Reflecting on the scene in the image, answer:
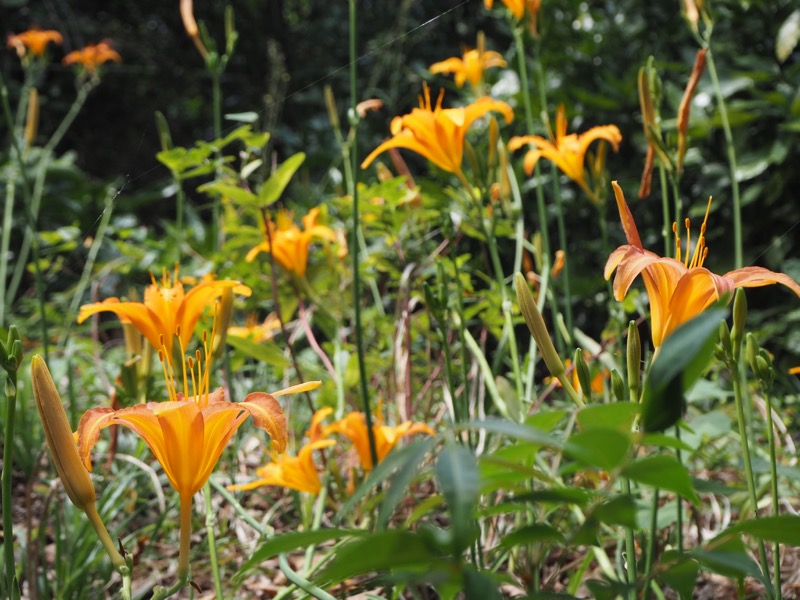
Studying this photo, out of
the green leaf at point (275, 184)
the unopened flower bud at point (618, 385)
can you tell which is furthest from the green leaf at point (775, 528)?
the green leaf at point (275, 184)

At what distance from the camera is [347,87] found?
460cm

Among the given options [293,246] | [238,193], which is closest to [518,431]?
[238,193]

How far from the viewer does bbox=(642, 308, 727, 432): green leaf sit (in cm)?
29

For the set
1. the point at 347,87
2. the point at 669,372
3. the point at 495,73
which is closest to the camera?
the point at 669,372

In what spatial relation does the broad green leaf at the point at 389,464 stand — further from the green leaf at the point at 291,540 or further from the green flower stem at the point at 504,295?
the green flower stem at the point at 504,295

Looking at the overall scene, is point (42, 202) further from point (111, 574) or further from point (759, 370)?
point (759, 370)

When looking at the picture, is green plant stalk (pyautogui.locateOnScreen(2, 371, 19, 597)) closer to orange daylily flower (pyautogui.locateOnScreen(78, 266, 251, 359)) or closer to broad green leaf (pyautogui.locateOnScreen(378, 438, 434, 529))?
orange daylily flower (pyautogui.locateOnScreen(78, 266, 251, 359))

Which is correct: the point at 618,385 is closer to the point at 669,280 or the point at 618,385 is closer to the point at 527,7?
the point at 669,280

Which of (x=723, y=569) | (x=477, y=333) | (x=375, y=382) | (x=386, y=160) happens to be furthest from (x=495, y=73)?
(x=723, y=569)

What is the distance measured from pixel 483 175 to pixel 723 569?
809mm

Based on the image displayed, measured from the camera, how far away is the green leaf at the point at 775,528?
35cm

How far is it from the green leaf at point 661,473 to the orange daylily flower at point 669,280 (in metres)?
0.24

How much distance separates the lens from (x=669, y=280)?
591 millimetres

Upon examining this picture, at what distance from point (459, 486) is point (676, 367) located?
0.30 ft
